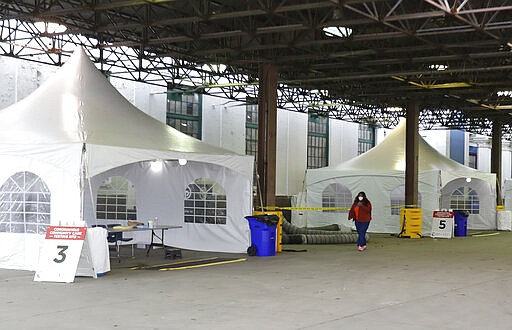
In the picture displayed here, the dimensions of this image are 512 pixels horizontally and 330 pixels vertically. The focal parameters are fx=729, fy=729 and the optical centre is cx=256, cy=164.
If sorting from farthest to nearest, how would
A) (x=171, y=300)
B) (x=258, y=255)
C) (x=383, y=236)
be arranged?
(x=383, y=236), (x=258, y=255), (x=171, y=300)

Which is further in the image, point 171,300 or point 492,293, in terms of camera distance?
point 492,293

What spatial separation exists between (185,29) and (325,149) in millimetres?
24416

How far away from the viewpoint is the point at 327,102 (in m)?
37.2

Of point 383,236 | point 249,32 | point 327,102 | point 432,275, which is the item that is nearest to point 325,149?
point 327,102

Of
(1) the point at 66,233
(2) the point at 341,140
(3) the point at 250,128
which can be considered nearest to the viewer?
(1) the point at 66,233

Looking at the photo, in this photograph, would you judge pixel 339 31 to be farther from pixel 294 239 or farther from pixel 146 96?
pixel 146 96

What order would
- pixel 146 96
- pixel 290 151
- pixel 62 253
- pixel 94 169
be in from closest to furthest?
pixel 62 253 → pixel 94 169 → pixel 146 96 → pixel 290 151

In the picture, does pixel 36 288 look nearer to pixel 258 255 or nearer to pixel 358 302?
pixel 358 302

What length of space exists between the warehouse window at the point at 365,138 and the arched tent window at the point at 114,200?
2981cm

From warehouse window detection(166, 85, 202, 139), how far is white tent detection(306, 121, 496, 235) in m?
6.61

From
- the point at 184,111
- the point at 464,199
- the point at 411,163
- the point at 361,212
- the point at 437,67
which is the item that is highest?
the point at 437,67

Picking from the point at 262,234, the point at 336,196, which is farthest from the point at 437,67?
the point at 262,234

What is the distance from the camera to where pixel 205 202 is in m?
18.3

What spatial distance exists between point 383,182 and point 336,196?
201 centimetres
